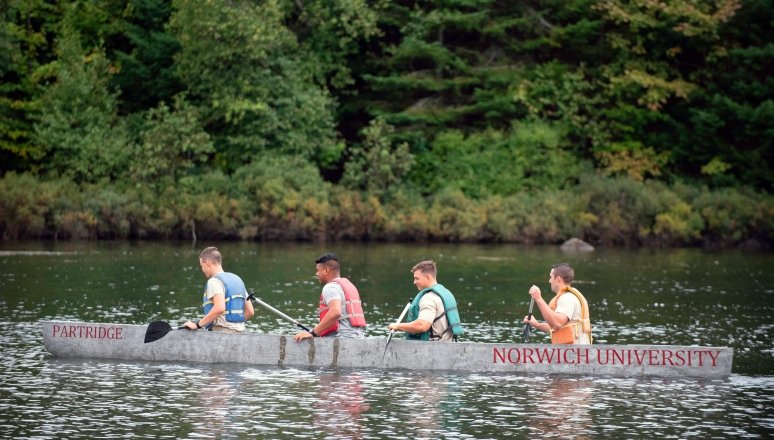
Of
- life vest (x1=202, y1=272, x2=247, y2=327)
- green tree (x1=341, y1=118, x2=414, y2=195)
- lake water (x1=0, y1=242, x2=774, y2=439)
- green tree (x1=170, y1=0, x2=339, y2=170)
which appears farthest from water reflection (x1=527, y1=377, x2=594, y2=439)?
green tree (x1=170, y1=0, x2=339, y2=170)

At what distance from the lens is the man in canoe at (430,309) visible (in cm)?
2259

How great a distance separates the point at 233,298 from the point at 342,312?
6.14 feet

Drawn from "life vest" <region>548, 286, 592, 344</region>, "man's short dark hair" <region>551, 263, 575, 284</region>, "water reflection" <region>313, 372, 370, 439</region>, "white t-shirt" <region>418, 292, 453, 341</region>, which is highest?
"man's short dark hair" <region>551, 263, 575, 284</region>

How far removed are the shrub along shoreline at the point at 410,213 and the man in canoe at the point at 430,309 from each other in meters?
34.7

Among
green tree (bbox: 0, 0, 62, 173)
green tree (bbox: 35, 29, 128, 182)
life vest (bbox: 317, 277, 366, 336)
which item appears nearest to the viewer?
life vest (bbox: 317, 277, 366, 336)

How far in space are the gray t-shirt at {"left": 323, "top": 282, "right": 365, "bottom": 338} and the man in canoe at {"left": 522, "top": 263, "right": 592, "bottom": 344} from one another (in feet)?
9.82

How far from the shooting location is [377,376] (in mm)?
22734

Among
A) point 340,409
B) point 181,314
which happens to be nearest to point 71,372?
point 340,409

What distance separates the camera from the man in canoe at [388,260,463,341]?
22.6m

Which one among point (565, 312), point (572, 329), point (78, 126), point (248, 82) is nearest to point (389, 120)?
point (248, 82)

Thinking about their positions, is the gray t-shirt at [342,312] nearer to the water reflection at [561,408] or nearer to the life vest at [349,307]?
the life vest at [349,307]

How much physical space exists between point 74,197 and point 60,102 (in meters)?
6.11

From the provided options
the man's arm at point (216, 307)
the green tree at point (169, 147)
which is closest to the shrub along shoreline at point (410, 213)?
the green tree at point (169, 147)

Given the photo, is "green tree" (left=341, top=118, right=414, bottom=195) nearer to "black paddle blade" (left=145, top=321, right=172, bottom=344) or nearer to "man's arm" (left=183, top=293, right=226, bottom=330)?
"black paddle blade" (left=145, top=321, right=172, bottom=344)
